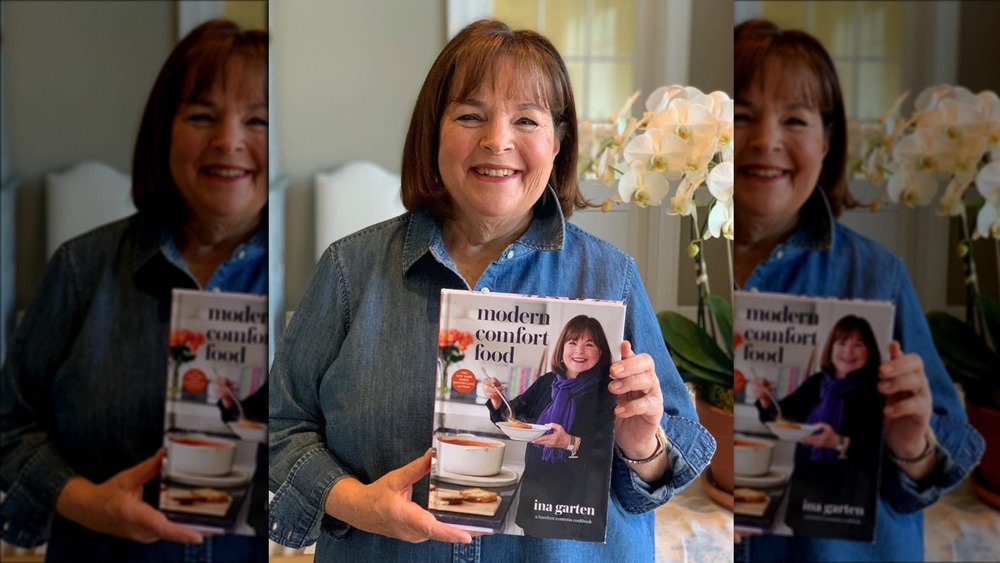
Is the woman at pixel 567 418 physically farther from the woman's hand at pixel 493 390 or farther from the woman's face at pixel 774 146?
the woman's face at pixel 774 146

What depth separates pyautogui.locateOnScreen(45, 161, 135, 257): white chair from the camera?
124cm

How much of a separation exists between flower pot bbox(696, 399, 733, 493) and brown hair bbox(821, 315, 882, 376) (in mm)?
240

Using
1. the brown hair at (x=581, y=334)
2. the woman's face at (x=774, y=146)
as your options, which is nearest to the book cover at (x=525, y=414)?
the brown hair at (x=581, y=334)

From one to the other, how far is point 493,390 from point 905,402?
0.62 m

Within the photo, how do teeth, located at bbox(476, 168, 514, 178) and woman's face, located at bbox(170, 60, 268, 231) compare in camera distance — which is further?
woman's face, located at bbox(170, 60, 268, 231)

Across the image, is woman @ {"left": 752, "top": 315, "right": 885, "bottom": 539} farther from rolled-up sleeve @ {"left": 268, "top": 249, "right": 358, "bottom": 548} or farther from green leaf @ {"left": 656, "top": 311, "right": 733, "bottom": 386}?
rolled-up sleeve @ {"left": 268, "top": 249, "right": 358, "bottom": 548}

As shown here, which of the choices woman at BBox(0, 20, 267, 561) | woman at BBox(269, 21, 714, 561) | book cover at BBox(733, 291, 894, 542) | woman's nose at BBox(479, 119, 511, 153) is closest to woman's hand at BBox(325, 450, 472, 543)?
woman at BBox(269, 21, 714, 561)

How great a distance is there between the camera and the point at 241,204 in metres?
1.20

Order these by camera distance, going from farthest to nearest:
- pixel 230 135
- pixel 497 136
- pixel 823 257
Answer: pixel 823 257 → pixel 230 135 → pixel 497 136

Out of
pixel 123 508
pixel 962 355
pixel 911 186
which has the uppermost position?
pixel 911 186

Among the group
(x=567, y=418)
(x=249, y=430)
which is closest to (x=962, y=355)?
(x=567, y=418)

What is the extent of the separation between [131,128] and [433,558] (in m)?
0.68

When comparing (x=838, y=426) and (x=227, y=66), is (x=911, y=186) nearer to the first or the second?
(x=838, y=426)

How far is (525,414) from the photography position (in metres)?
1.06
